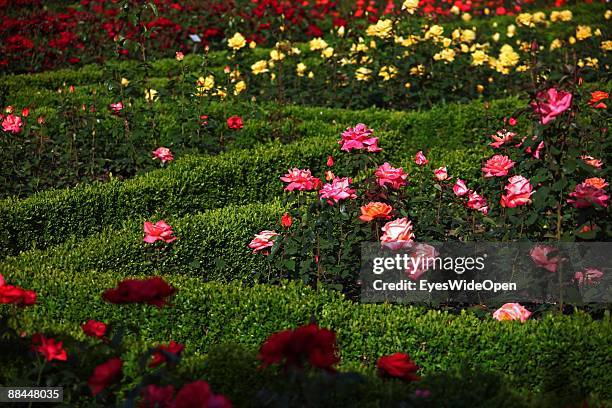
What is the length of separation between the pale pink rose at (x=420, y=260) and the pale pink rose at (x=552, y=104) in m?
0.98

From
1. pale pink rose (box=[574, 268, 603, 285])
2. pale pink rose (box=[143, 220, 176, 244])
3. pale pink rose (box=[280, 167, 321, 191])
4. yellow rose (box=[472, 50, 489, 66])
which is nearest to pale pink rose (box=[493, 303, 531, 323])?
pale pink rose (box=[574, 268, 603, 285])

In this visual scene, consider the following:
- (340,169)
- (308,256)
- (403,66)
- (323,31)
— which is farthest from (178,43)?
(308,256)

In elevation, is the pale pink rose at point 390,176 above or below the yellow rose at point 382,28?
above

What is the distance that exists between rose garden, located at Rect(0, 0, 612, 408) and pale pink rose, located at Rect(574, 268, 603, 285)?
0.5 inches

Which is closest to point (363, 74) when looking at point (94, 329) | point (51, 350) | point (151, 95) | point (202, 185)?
point (151, 95)

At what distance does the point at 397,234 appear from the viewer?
187 inches

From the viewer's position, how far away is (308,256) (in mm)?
5363

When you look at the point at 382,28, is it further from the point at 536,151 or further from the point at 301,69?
the point at 536,151

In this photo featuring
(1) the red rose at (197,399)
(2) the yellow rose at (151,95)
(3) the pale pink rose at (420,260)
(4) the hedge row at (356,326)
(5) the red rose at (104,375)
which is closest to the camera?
(1) the red rose at (197,399)

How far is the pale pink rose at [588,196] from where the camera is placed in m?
4.41

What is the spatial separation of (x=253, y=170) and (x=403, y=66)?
2988 mm

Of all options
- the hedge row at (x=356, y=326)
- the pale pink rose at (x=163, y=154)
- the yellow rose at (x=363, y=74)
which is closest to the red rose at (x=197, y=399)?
the hedge row at (x=356, y=326)

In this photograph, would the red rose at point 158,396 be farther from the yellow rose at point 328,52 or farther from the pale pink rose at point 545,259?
the yellow rose at point 328,52

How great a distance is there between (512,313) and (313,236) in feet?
4.20
